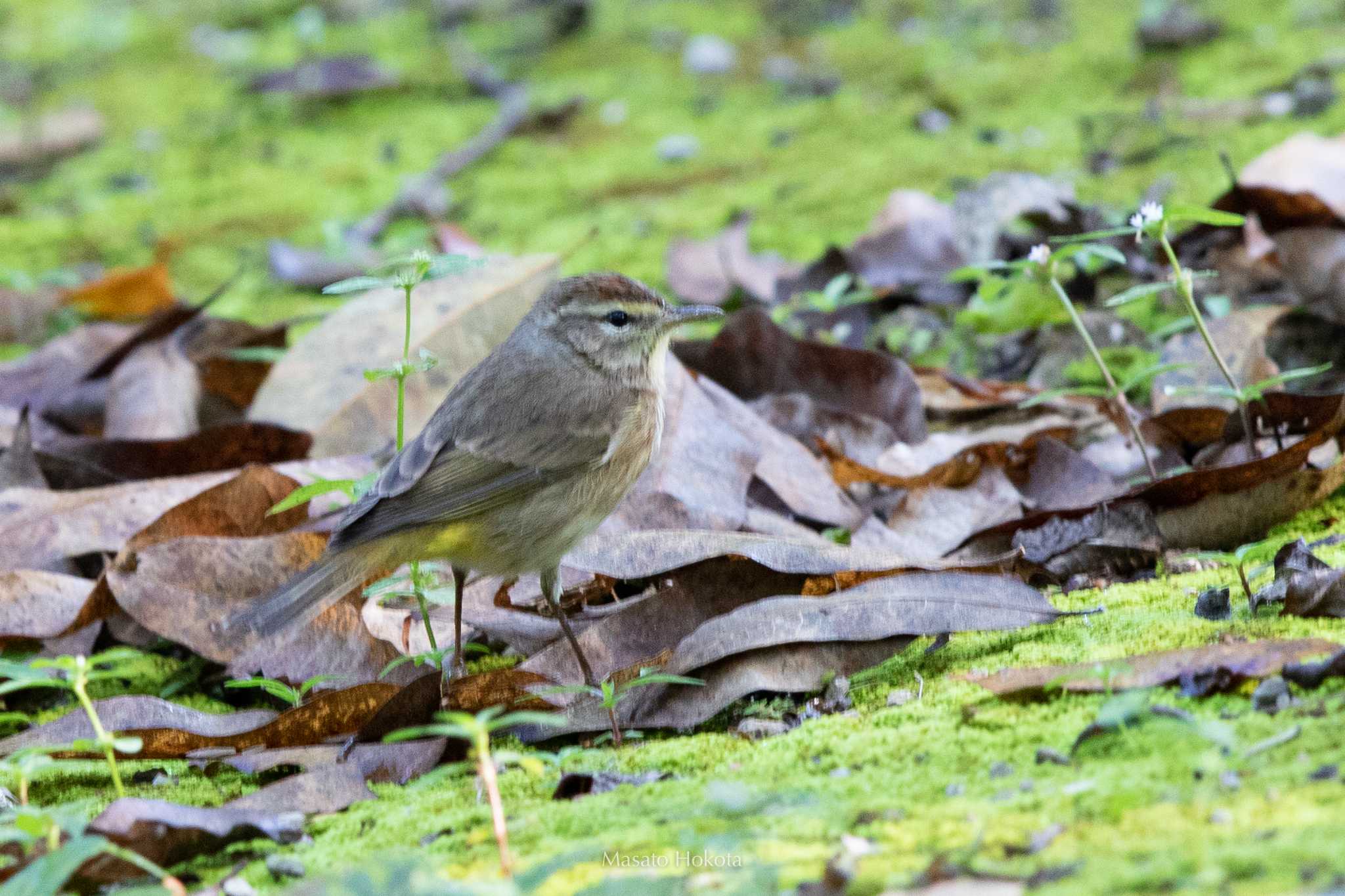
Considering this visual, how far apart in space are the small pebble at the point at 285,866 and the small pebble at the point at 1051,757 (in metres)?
1.37

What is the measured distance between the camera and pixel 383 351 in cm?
529

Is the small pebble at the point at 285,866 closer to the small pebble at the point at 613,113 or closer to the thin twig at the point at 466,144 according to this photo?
the thin twig at the point at 466,144

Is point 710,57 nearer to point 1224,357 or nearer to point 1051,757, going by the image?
point 1224,357

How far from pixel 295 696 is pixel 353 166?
6073 millimetres

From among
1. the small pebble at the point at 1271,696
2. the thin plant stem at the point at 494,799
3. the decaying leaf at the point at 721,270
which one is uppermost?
the thin plant stem at the point at 494,799

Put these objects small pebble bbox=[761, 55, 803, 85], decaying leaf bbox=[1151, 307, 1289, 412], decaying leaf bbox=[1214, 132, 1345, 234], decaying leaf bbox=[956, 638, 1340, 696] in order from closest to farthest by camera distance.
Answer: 1. decaying leaf bbox=[956, 638, 1340, 696]
2. decaying leaf bbox=[1151, 307, 1289, 412]
3. decaying leaf bbox=[1214, 132, 1345, 234]
4. small pebble bbox=[761, 55, 803, 85]

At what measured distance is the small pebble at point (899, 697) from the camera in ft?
10.2

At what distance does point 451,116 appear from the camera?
9.72 metres

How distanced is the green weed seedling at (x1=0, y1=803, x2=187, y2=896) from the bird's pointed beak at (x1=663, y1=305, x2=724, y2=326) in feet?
7.77

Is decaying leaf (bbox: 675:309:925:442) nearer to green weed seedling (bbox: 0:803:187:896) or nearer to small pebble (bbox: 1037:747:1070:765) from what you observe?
small pebble (bbox: 1037:747:1070:765)

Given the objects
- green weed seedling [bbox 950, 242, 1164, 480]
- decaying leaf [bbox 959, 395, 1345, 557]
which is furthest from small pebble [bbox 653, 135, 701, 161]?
decaying leaf [bbox 959, 395, 1345, 557]

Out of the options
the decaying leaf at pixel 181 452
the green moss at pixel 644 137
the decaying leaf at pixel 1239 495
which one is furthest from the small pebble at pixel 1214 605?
the green moss at pixel 644 137

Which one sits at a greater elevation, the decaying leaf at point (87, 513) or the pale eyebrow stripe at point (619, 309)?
the pale eyebrow stripe at point (619, 309)

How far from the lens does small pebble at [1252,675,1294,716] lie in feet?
8.54
